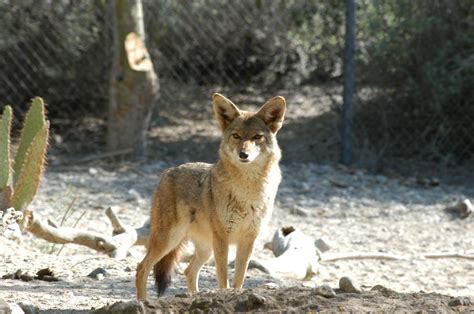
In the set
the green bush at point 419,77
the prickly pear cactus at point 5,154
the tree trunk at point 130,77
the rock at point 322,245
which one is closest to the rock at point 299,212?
the rock at point 322,245

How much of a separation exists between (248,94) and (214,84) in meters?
0.72

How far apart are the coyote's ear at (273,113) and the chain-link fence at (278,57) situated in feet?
17.6

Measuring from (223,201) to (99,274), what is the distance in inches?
48.0

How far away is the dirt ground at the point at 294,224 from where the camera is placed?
498cm

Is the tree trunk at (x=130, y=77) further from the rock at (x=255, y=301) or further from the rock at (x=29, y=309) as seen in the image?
the rock at (x=255, y=301)

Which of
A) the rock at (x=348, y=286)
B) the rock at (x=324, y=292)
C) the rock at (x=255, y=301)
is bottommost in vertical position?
the rock at (x=255, y=301)

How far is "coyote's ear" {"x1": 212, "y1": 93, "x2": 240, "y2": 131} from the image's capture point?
20.7 feet

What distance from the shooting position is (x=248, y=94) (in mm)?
13656

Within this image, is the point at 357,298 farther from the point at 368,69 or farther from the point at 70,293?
the point at 368,69

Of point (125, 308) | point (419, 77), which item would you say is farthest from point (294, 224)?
point (125, 308)

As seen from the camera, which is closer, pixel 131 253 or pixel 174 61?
pixel 131 253

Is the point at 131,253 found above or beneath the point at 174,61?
beneath

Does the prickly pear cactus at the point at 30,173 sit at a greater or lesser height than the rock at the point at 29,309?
greater

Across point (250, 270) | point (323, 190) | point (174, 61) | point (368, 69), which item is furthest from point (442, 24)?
point (250, 270)
